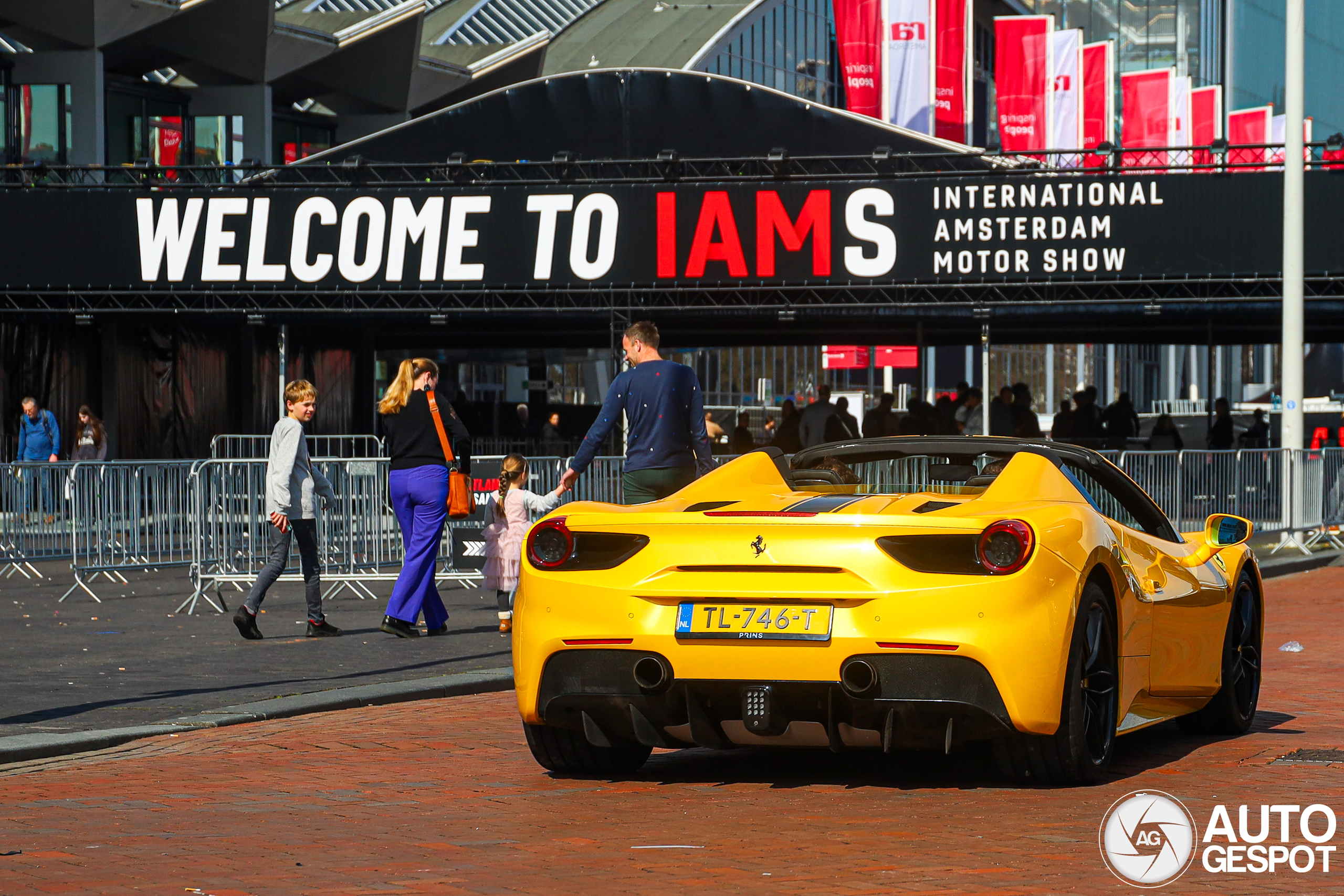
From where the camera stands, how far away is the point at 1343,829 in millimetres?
5488

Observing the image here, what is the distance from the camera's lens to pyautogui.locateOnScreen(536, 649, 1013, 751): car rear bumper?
578 centimetres

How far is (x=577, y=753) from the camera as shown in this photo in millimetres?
6594

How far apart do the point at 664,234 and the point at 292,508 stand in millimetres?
12889

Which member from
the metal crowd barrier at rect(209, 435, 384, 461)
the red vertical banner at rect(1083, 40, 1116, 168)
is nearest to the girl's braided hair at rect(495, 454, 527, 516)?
the metal crowd barrier at rect(209, 435, 384, 461)

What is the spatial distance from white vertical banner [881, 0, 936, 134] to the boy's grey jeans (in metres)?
27.5

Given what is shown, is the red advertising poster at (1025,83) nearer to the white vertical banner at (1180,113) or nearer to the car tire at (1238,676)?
the white vertical banner at (1180,113)

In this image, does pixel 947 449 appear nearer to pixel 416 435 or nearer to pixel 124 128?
pixel 416 435

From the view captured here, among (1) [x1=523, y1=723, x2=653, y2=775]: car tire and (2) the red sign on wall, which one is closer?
(1) [x1=523, y1=723, x2=653, y2=775]: car tire

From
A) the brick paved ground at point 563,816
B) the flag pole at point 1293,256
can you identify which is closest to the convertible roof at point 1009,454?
the brick paved ground at point 563,816

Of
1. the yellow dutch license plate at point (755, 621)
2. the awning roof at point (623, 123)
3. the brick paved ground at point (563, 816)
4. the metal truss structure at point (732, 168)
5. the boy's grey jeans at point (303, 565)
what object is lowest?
the brick paved ground at point (563, 816)

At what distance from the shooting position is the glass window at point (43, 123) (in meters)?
35.9

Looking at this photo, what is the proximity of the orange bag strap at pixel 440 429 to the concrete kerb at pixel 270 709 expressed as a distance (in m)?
1.84

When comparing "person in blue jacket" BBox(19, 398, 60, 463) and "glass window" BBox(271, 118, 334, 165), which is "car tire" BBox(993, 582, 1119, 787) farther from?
"glass window" BBox(271, 118, 334, 165)

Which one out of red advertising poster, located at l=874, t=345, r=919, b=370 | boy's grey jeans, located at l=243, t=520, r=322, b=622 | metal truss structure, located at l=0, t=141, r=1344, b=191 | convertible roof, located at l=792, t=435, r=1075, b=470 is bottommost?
boy's grey jeans, located at l=243, t=520, r=322, b=622
